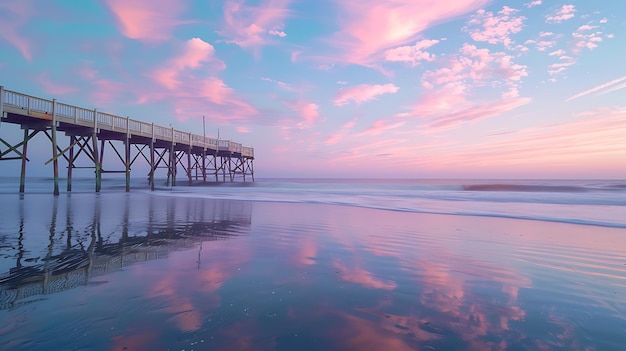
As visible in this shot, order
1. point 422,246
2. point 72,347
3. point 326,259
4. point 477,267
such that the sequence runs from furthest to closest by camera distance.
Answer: point 422,246, point 326,259, point 477,267, point 72,347

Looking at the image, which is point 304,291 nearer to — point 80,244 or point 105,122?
point 80,244

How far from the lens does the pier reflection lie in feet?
12.9

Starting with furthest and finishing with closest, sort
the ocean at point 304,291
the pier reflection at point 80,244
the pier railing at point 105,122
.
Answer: the pier railing at point 105,122, the pier reflection at point 80,244, the ocean at point 304,291

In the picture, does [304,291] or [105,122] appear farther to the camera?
[105,122]

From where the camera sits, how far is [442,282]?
13.9 feet

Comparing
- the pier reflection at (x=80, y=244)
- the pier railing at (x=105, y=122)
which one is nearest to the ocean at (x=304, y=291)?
the pier reflection at (x=80, y=244)

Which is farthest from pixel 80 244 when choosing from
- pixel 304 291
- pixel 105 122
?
pixel 105 122

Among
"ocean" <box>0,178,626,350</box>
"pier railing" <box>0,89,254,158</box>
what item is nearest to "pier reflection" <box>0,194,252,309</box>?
"ocean" <box>0,178,626,350</box>

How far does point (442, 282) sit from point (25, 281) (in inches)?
216

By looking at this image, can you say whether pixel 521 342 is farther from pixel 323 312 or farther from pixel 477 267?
pixel 477 267

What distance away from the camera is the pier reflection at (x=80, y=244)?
155 inches

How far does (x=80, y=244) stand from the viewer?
19.8 ft

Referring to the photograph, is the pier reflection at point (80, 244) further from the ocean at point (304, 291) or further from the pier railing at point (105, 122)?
the pier railing at point (105, 122)

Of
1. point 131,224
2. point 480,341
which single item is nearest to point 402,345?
point 480,341
